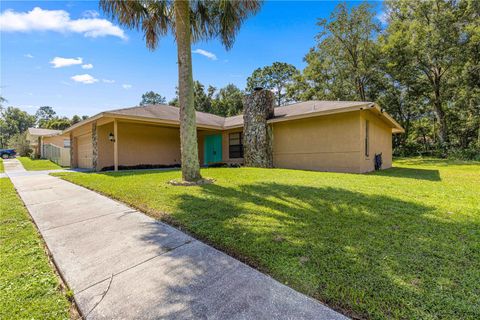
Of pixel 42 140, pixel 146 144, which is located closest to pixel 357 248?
pixel 146 144

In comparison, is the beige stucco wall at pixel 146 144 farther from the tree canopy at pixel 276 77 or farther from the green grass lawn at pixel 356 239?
the tree canopy at pixel 276 77

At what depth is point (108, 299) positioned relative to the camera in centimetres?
195

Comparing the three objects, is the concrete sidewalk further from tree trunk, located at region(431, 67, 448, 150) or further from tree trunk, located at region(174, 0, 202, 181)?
tree trunk, located at region(431, 67, 448, 150)

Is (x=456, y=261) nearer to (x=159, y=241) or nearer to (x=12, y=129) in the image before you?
(x=159, y=241)

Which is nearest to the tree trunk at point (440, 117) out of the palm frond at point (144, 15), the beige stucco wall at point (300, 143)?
the beige stucco wall at point (300, 143)

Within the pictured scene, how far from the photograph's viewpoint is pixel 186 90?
6895 mm

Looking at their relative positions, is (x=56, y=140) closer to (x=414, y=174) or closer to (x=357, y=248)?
(x=357, y=248)

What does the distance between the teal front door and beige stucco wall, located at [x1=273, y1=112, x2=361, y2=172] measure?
14.1 feet

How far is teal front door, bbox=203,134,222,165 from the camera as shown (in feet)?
49.6

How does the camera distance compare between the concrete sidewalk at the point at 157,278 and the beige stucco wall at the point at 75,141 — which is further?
the beige stucco wall at the point at 75,141

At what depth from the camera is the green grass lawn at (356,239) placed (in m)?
1.83

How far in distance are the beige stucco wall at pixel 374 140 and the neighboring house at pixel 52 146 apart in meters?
19.1

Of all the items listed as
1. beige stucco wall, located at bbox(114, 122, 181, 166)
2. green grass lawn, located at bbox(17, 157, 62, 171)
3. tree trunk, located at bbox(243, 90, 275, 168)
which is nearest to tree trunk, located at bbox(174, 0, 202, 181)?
tree trunk, located at bbox(243, 90, 275, 168)

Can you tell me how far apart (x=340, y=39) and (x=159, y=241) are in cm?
→ 2584
